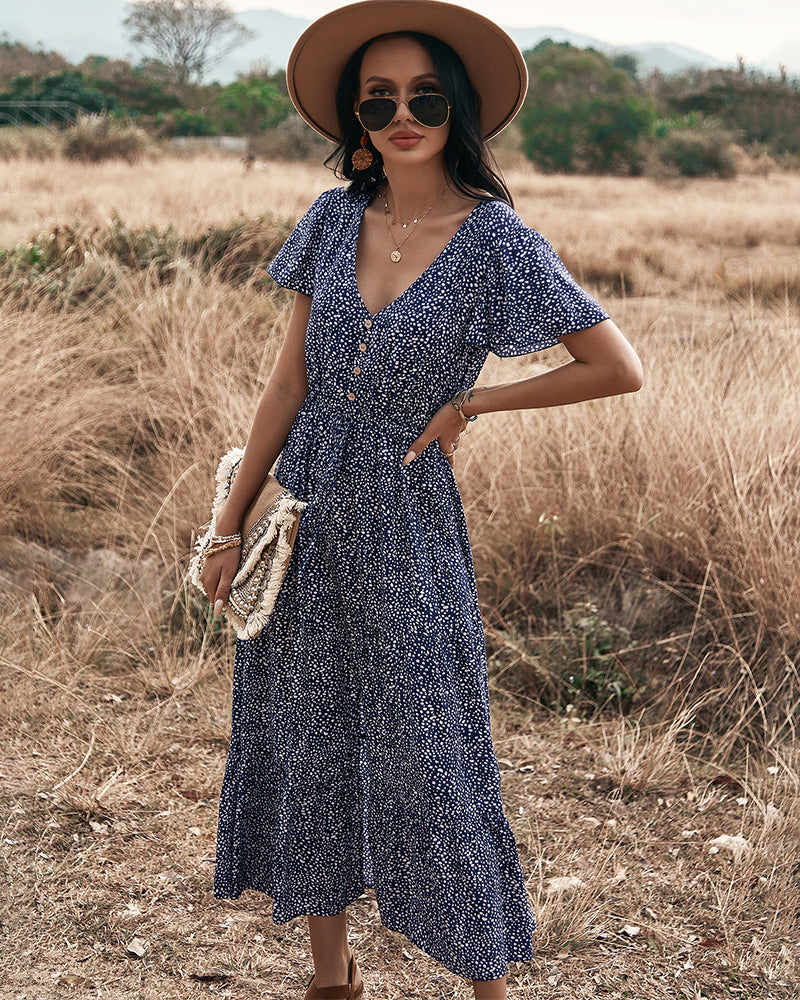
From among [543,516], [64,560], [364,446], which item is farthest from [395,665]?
[64,560]

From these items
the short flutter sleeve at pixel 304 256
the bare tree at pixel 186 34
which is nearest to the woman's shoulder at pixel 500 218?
the short flutter sleeve at pixel 304 256

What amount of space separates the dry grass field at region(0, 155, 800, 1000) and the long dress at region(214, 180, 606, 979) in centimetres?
53

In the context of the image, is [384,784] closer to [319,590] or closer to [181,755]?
[319,590]

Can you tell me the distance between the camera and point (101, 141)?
15188mm

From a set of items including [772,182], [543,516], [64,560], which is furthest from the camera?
[772,182]

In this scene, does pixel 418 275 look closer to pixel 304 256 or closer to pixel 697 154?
pixel 304 256

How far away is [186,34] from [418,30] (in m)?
51.0

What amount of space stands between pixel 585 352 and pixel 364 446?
0.41 metres

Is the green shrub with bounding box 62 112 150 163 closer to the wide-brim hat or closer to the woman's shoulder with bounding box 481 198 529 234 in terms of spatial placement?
the wide-brim hat

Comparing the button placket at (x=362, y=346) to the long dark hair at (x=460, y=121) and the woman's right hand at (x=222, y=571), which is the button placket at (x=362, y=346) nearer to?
the long dark hair at (x=460, y=121)

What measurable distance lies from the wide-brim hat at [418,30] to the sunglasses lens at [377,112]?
0.42 ft

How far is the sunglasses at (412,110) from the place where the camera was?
5.16ft

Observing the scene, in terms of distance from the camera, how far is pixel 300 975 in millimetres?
2117

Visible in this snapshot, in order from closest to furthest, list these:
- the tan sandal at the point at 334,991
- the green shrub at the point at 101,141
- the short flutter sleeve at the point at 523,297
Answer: the short flutter sleeve at the point at 523,297 → the tan sandal at the point at 334,991 → the green shrub at the point at 101,141
